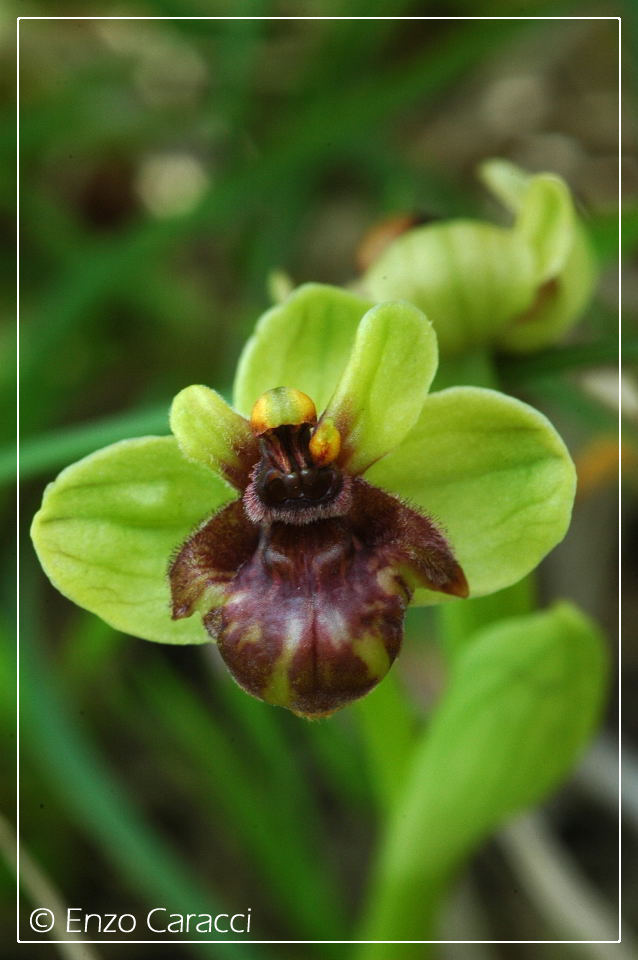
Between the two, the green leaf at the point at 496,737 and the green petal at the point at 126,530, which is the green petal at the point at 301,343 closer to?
the green petal at the point at 126,530

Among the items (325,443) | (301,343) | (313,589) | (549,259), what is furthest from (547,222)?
(313,589)

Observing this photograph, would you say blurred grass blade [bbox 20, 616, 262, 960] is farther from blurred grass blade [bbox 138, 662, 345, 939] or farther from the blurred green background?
blurred grass blade [bbox 138, 662, 345, 939]

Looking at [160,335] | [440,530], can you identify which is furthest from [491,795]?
[160,335]

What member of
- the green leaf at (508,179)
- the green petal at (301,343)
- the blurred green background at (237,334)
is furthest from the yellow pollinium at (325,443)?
the green leaf at (508,179)

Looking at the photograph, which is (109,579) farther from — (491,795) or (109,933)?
(109,933)

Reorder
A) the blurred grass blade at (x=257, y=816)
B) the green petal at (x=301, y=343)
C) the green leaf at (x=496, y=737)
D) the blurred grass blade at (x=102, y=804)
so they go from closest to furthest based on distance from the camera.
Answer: the green petal at (x=301, y=343) → the green leaf at (x=496, y=737) → the blurred grass blade at (x=102, y=804) → the blurred grass blade at (x=257, y=816)

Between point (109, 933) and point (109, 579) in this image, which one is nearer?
point (109, 579)

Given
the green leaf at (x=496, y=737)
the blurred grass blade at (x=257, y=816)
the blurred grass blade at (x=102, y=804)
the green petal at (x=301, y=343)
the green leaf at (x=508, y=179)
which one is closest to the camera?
the green petal at (x=301, y=343)
